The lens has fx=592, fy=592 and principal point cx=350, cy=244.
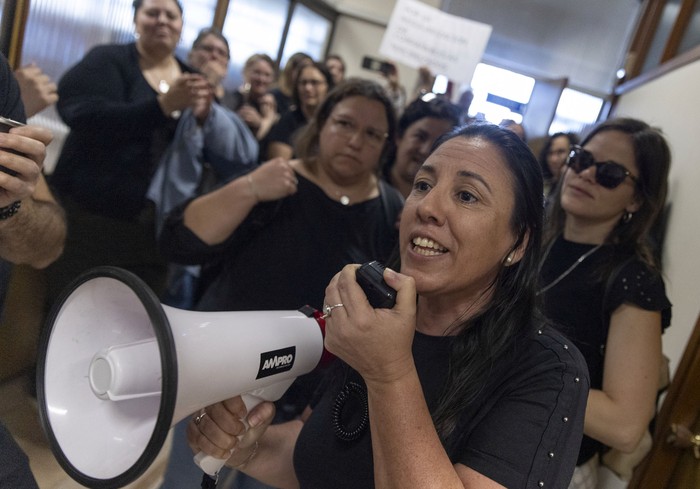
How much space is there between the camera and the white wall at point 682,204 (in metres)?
1.67

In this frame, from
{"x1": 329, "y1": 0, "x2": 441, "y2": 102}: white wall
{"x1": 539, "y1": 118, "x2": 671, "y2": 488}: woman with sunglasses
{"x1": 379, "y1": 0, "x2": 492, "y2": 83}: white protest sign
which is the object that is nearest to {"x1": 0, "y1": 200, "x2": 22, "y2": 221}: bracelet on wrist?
{"x1": 539, "y1": 118, "x2": 671, "y2": 488}: woman with sunglasses

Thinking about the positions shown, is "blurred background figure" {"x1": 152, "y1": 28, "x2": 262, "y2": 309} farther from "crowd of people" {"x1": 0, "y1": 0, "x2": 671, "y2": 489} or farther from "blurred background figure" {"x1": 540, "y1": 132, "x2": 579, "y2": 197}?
"blurred background figure" {"x1": 540, "y1": 132, "x2": 579, "y2": 197}

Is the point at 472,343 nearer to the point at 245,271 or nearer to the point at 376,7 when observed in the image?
the point at 245,271

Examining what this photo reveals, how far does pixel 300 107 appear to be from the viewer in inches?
116

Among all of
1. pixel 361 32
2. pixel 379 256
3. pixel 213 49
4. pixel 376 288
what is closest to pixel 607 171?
pixel 379 256

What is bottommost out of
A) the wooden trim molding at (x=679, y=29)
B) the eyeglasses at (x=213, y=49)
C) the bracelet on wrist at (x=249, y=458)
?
the bracelet on wrist at (x=249, y=458)

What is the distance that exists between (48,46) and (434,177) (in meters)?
2.13

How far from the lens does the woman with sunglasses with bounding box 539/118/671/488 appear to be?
49.7 inches

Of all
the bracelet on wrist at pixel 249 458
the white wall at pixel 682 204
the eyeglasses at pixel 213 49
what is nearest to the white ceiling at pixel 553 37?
the white wall at pixel 682 204

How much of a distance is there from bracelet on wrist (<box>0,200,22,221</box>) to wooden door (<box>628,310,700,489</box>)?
1.58 m

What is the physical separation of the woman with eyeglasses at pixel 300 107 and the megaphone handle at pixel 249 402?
1768 millimetres

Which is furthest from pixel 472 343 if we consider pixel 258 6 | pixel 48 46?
pixel 258 6

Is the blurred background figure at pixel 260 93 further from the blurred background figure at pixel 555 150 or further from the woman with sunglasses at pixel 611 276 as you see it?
the woman with sunglasses at pixel 611 276

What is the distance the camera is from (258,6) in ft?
15.4
